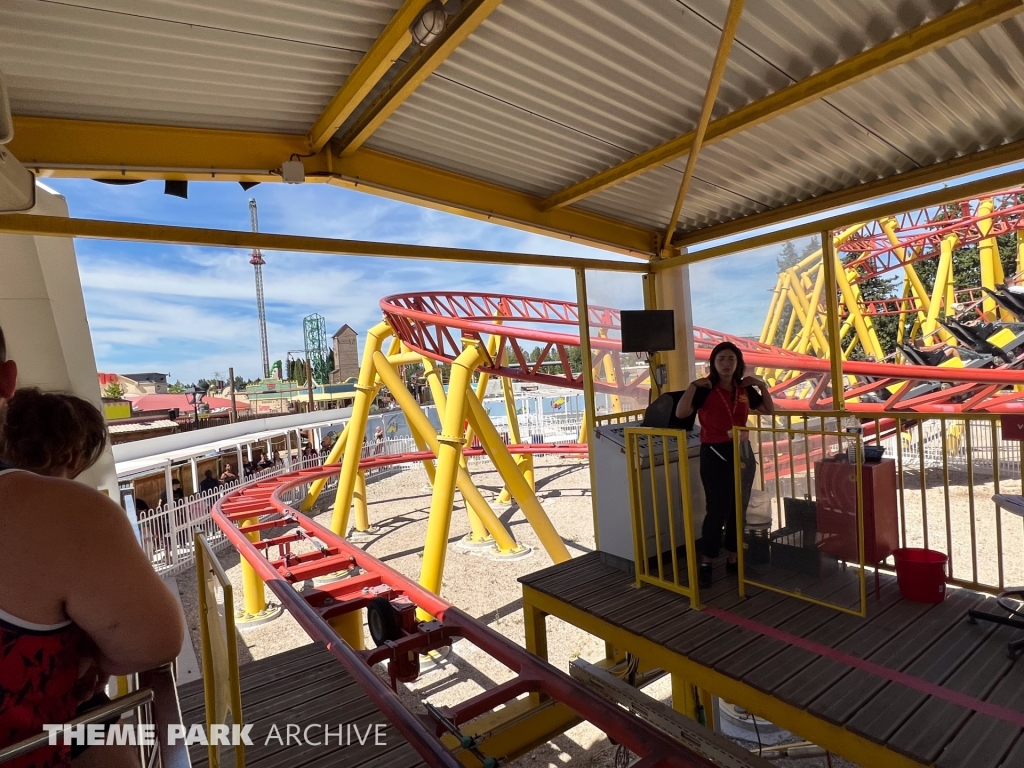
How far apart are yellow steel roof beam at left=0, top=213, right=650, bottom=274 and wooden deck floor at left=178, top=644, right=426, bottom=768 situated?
8.55ft

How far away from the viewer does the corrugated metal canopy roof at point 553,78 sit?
282cm

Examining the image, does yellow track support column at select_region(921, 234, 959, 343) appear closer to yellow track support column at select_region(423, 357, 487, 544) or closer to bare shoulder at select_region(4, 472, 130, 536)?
yellow track support column at select_region(423, 357, 487, 544)

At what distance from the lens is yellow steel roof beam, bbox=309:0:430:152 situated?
2.86m

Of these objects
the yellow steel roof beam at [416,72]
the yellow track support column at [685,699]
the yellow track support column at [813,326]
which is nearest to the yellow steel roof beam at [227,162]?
the yellow steel roof beam at [416,72]

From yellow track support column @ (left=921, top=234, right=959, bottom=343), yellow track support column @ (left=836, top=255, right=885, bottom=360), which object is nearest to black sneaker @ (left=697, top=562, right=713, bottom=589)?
yellow track support column @ (left=836, top=255, right=885, bottom=360)

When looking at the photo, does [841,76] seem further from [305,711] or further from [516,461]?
[516,461]

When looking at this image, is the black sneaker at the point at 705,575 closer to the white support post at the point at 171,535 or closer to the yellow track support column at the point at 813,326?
the white support post at the point at 171,535

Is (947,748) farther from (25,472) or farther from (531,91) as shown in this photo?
(531,91)

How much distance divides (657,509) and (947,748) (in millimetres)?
1902

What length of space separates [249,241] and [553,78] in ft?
7.32

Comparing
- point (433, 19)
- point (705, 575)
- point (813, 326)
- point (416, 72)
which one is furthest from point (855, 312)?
point (433, 19)

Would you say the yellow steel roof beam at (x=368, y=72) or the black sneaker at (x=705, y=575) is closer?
the yellow steel roof beam at (x=368, y=72)

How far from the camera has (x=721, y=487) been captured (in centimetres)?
371

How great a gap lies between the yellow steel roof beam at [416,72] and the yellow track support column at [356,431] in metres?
7.04
